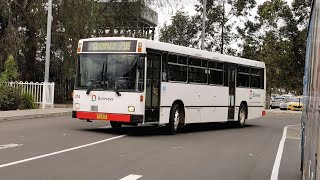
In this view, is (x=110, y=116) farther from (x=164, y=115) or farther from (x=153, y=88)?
(x=164, y=115)

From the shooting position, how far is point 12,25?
3086 centimetres

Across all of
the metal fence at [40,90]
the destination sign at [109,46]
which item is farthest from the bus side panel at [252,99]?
the metal fence at [40,90]

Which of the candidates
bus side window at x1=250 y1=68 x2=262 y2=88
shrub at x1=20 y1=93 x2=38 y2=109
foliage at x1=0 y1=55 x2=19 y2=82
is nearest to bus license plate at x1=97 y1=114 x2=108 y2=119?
bus side window at x1=250 y1=68 x2=262 y2=88

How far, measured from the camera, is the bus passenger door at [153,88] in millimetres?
15571

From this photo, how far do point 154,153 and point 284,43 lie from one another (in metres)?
33.3

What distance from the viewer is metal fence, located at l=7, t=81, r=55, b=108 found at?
2662cm

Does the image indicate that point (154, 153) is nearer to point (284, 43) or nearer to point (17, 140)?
point (17, 140)

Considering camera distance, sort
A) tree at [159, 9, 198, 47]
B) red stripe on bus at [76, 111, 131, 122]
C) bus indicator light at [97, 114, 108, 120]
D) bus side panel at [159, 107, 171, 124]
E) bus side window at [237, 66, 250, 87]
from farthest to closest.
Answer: tree at [159, 9, 198, 47] → bus side window at [237, 66, 250, 87] → bus side panel at [159, 107, 171, 124] → bus indicator light at [97, 114, 108, 120] → red stripe on bus at [76, 111, 131, 122]

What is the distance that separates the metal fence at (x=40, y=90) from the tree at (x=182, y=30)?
2245 cm

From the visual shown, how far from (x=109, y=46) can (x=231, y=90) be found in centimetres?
701

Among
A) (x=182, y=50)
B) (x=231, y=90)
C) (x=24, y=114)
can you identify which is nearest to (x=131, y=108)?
(x=182, y=50)

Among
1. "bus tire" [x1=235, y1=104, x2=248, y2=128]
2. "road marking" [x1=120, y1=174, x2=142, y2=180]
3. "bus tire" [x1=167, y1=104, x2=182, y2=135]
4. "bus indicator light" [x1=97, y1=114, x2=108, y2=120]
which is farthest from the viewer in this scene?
"bus tire" [x1=235, y1=104, x2=248, y2=128]

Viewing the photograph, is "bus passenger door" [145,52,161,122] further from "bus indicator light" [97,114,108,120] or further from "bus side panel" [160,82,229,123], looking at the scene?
"bus indicator light" [97,114,108,120]

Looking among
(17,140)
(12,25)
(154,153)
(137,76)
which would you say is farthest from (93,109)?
(12,25)
